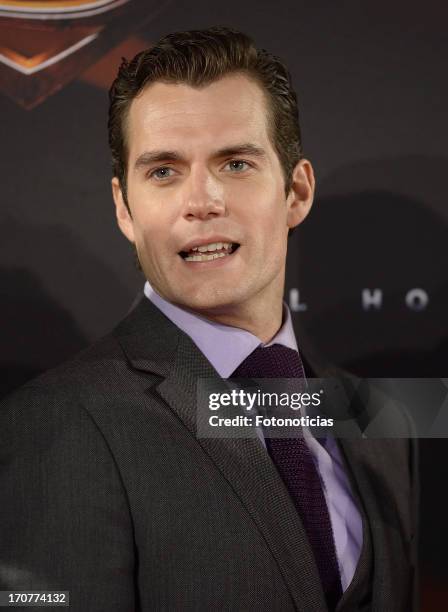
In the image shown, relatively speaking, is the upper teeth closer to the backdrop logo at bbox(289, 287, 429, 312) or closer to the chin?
the chin

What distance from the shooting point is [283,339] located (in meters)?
1.70

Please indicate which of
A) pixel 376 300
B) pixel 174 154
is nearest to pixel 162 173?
pixel 174 154

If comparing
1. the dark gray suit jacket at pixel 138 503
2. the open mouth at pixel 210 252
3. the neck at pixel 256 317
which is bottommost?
the dark gray suit jacket at pixel 138 503

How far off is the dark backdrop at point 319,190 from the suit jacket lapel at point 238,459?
0.31 m

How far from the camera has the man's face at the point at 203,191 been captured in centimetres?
155

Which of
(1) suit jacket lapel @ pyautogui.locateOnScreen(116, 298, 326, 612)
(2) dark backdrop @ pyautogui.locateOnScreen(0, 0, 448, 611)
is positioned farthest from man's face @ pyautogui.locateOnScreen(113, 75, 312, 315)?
(2) dark backdrop @ pyautogui.locateOnScreen(0, 0, 448, 611)

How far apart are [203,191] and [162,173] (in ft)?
0.33

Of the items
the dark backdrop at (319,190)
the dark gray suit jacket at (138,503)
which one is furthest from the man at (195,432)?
the dark backdrop at (319,190)

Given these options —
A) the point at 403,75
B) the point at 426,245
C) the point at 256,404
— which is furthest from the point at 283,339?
the point at 403,75

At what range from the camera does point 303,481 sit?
153cm

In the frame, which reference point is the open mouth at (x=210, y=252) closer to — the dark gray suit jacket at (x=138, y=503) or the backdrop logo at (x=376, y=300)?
the dark gray suit jacket at (x=138, y=503)

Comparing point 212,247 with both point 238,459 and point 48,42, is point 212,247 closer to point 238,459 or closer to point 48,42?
point 238,459

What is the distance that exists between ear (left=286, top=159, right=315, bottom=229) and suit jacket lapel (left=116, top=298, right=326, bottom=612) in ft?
1.34

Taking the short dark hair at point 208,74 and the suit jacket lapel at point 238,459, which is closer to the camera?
the suit jacket lapel at point 238,459
